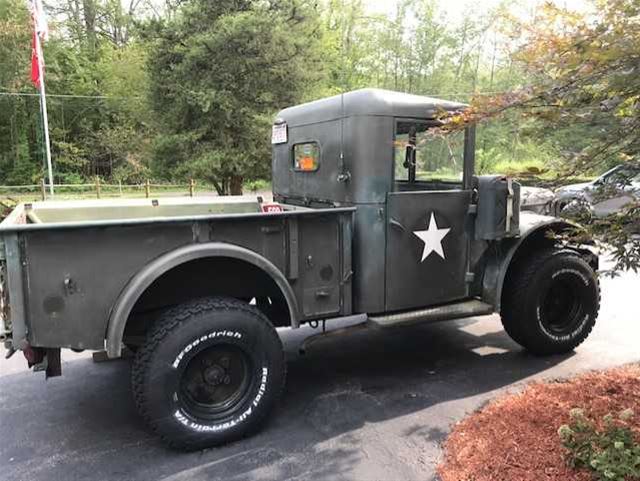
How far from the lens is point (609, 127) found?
257 cm

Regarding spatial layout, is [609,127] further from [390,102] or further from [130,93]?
[130,93]

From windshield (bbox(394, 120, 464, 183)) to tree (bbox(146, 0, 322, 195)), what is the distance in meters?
11.1

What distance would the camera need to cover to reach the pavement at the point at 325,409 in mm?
2979

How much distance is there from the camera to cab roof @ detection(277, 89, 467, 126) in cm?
367

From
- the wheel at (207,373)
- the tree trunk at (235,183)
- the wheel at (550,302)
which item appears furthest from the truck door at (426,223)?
the tree trunk at (235,183)

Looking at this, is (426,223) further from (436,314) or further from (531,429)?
(531,429)

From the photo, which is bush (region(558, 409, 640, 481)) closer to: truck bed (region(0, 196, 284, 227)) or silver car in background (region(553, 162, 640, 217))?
silver car in background (region(553, 162, 640, 217))

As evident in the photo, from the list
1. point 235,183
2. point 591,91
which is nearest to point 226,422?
point 591,91

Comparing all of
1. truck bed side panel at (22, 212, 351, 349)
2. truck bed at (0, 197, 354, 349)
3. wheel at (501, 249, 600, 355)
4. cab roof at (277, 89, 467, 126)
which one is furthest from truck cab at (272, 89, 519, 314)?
truck bed side panel at (22, 212, 351, 349)

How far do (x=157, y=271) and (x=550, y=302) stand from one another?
3345 millimetres

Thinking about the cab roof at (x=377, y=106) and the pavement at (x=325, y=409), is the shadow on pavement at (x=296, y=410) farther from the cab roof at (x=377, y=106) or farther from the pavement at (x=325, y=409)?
the cab roof at (x=377, y=106)

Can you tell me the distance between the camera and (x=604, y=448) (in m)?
2.56

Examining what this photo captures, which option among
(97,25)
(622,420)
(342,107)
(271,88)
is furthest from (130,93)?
(622,420)

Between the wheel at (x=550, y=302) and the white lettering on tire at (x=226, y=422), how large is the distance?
7.29 feet
